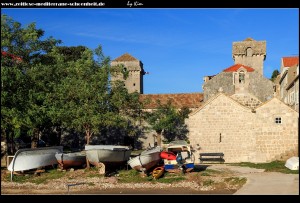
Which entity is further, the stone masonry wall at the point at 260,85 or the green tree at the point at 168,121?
the green tree at the point at 168,121

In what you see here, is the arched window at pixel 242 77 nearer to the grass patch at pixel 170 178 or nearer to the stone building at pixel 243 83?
the stone building at pixel 243 83

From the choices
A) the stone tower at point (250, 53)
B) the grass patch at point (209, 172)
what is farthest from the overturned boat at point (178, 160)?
the stone tower at point (250, 53)

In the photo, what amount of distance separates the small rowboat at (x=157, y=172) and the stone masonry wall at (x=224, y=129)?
621cm

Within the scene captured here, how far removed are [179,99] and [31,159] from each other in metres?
32.9

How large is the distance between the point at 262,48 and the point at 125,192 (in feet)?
169

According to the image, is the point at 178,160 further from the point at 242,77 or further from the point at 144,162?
the point at 242,77

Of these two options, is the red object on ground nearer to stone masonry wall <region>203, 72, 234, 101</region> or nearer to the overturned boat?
the overturned boat

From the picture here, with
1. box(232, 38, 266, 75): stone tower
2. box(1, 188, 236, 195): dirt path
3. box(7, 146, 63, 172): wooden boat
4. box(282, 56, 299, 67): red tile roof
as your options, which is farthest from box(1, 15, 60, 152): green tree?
box(232, 38, 266, 75): stone tower

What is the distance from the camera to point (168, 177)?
2397 cm

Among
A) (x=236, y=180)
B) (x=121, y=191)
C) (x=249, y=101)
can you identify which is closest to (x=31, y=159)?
(x=121, y=191)

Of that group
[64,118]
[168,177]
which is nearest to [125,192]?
[168,177]

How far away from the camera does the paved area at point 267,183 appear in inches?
667

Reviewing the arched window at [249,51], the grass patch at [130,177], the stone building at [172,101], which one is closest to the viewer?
→ the grass patch at [130,177]
